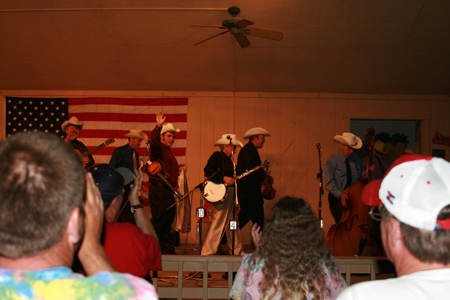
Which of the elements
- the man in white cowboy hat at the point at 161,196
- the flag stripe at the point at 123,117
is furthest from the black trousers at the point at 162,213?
the flag stripe at the point at 123,117

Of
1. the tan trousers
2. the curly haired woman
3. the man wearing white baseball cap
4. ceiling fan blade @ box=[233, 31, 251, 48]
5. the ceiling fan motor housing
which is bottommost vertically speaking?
the tan trousers

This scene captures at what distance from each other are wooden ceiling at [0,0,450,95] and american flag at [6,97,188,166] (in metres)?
0.29

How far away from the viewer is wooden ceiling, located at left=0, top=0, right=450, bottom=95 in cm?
559

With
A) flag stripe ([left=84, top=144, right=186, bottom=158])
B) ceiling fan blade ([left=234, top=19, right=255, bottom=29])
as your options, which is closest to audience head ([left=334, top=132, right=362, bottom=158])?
ceiling fan blade ([left=234, top=19, right=255, bottom=29])

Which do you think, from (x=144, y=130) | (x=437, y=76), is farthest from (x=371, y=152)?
(x=144, y=130)

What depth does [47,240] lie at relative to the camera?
729 mm

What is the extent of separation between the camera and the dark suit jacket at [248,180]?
5.53 metres

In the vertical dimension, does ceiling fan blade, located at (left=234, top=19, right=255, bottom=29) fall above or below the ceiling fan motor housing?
below

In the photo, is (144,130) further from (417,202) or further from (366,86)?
(417,202)

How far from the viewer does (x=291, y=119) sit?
7383mm

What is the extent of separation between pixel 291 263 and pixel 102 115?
21.2ft

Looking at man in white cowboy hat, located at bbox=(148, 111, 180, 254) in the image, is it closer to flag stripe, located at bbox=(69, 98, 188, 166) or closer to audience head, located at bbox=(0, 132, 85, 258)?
flag stripe, located at bbox=(69, 98, 188, 166)

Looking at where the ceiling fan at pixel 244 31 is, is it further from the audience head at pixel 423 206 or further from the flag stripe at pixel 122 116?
the audience head at pixel 423 206

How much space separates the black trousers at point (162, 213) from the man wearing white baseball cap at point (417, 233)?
4.67 meters
